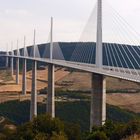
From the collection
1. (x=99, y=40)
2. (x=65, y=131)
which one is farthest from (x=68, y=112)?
(x=65, y=131)

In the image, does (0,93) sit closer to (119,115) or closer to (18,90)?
(18,90)

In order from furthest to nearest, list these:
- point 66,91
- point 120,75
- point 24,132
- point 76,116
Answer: point 66,91, point 76,116, point 24,132, point 120,75

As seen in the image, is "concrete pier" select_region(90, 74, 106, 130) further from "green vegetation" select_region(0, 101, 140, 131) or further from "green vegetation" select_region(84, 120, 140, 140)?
"green vegetation" select_region(0, 101, 140, 131)

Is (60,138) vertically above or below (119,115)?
above

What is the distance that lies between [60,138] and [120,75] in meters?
5.80

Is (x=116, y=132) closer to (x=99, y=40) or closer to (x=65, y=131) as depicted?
(x=65, y=131)

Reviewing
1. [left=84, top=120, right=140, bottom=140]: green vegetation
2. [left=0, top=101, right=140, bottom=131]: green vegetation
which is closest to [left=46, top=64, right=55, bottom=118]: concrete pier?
[left=0, top=101, right=140, bottom=131]: green vegetation

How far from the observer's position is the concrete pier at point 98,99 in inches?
1363

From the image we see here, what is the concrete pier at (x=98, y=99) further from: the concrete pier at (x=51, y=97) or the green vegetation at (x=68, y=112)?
the green vegetation at (x=68, y=112)

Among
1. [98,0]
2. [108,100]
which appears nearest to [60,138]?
[98,0]

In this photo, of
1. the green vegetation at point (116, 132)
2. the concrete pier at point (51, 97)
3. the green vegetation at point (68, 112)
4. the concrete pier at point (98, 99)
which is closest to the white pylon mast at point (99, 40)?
the concrete pier at point (98, 99)

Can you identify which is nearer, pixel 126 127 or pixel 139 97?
pixel 126 127

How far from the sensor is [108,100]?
3339 inches

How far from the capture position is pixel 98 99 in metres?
35.0
